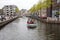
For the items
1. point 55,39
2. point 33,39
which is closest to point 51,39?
point 55,39

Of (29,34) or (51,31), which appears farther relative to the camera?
(51,31)

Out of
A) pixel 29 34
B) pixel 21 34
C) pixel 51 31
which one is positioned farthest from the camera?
pixel 51 31

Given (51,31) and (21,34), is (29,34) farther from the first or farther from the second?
(51,31)

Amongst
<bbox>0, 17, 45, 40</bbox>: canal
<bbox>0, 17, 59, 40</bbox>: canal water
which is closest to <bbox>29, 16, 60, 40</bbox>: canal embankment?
<bbox>0, 17, 59, 40</bbox>: canal water

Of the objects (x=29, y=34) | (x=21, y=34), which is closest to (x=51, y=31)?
(x=29, y=34)

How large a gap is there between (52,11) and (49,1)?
18.5m

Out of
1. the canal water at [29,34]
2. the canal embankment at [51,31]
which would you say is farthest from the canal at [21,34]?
the canal embankment at [51,31]

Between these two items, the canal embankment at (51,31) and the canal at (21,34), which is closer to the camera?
the canal at (21,34)

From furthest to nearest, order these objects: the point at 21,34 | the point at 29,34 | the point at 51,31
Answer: the point at 51,31
the point at 21,34
the point at 29,34

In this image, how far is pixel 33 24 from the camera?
45.8m

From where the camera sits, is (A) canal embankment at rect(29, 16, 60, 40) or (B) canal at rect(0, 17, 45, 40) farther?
(A) canal embankment at rect(29, 16, 60, 40)

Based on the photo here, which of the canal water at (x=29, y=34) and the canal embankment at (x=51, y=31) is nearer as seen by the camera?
the canal water at (x=29, y=34)

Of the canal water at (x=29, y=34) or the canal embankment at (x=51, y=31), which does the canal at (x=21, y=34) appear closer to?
the canal water at (x=29, y=34)

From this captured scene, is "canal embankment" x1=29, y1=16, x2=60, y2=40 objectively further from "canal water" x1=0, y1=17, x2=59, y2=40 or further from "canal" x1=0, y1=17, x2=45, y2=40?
"canal" x1=0, y1=17, x2=45, y2=40
